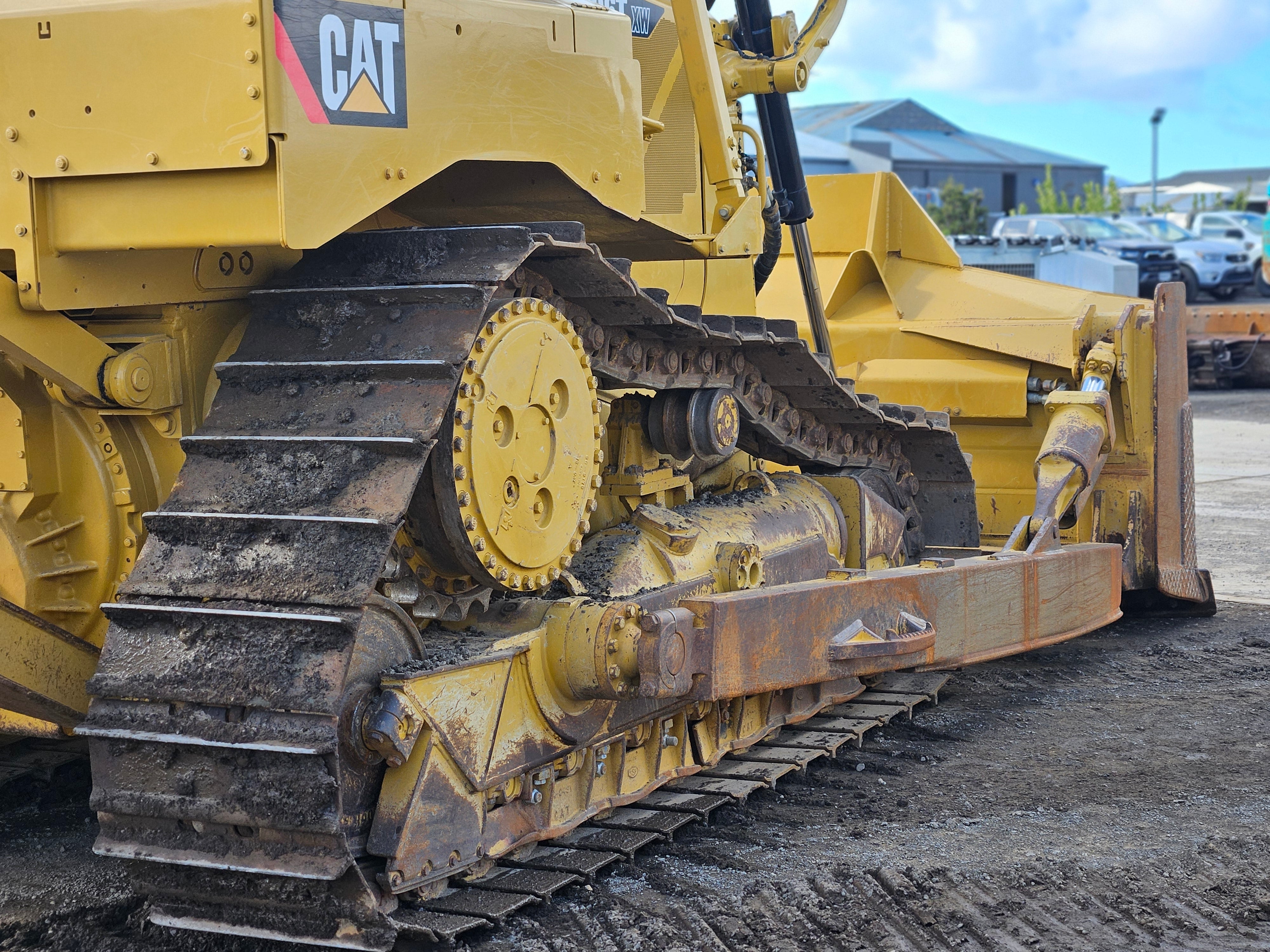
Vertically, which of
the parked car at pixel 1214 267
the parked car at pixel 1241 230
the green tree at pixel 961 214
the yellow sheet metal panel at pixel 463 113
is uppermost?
the green tree at pixel 961 214

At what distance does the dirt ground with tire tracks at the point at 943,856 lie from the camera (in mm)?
3574

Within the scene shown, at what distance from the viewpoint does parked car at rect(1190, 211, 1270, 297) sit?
90.9ft

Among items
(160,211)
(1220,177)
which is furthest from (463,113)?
(1220,177)

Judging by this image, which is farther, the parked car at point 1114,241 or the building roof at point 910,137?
the building roof at point 910,137

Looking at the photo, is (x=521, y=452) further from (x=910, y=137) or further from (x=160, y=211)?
(x=910, y=137)

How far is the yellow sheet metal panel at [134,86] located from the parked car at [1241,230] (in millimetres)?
→ 26905

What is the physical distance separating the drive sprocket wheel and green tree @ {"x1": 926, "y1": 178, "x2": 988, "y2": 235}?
1398 inches

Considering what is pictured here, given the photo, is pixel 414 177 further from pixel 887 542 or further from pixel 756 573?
pixel 887 542

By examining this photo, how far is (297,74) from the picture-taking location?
3020 millimetres

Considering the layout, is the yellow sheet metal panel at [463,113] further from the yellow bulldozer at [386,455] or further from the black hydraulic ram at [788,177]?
the black hydraulic ram at [788,177]

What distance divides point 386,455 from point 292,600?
0.35 metres

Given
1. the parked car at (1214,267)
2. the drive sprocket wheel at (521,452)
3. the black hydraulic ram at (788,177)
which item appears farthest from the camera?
the parked car at (1214,267)

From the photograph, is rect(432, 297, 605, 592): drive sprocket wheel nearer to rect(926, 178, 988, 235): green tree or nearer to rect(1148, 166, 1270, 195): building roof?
rect(926, 178, 988, 235): green tree

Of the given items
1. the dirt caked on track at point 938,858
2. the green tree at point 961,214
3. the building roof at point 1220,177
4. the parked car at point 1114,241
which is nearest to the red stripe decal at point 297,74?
the dirt caked on track at point 938,858
